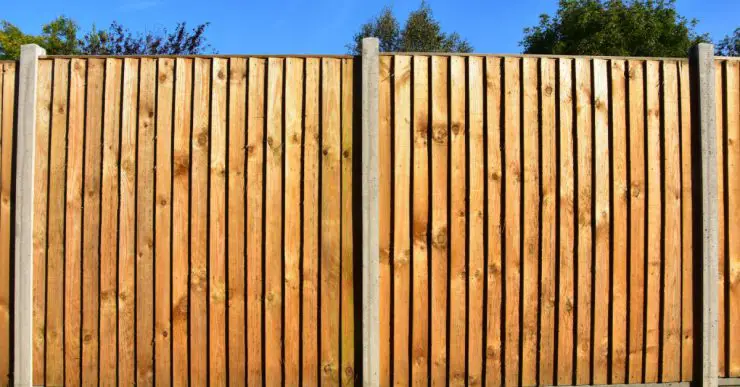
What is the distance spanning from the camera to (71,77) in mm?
3330

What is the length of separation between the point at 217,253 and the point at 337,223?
0.83 m

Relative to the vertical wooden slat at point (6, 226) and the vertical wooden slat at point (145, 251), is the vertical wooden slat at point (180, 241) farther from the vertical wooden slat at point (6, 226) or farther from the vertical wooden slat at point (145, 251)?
the vertical wooden slat at point (6, 226)

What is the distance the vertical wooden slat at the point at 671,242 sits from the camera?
11.0ft

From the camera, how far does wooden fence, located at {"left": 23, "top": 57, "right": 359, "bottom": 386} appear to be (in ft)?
10.6

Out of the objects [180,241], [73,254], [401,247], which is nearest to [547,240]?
[401,247]

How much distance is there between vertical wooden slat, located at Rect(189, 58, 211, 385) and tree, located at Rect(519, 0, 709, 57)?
17675mm

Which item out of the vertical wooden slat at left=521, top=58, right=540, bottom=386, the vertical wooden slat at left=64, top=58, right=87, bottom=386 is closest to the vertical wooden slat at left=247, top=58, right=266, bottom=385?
the vertical wooden slat at left=64, top=58, right=87, bottom=386

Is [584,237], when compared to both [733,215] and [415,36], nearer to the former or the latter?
[733,215]

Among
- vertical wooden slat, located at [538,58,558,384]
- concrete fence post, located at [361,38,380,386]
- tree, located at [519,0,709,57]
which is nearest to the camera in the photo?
concrete fence post, located at [361,38,380,386]

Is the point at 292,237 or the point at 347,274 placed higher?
the point at 292,237

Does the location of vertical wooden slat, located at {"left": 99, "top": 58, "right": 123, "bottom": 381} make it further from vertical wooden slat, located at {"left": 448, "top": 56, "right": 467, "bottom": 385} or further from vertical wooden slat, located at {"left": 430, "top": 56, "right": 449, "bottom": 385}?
vertical wooden slat, located at {"left": 448, "top": 56, "right": 467, "bottom": 385}

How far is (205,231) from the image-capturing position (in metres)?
3.23

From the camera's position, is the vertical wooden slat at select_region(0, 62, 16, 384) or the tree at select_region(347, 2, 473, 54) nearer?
the vertical wooden slat at select_region(0, 62, 16, 384)

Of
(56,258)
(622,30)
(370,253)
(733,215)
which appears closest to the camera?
(370,253)
